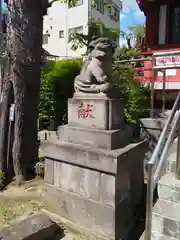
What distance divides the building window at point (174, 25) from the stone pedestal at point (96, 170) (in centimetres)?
708

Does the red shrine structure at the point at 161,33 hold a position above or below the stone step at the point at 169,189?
above

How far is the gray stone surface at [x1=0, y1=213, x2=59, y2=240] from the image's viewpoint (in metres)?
3.15

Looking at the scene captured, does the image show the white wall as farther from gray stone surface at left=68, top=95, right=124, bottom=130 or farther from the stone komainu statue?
gray stone surface at left=68, top=95, right=124, bottom=130

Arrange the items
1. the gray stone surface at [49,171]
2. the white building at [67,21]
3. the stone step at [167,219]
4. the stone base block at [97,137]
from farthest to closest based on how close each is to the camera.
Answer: the white building at [67,21], the gray stone surface at [49,171], the stone base block at [97,137], the stone step at [167,219]

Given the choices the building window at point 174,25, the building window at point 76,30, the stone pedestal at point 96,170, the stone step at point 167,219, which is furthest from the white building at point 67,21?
the stone step at point 167,219

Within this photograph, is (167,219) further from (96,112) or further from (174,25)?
(174,25)

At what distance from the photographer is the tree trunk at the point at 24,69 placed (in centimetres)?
527

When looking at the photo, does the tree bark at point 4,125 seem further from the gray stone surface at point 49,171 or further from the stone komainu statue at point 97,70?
the stone komainu statue at point 97,70

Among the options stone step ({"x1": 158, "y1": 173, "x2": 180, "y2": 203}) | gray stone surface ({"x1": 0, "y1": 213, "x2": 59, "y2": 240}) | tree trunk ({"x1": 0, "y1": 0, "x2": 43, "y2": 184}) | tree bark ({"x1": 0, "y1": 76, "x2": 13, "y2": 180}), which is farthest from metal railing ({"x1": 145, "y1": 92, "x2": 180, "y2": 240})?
tree bark ({"x1": 0, "y1": 76, "x2": 13, "y2": 180})

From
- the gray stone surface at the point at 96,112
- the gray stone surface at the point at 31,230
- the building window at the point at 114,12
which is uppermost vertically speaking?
the building window at the point at 114,12

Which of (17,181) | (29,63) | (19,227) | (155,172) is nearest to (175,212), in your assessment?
(155,172)

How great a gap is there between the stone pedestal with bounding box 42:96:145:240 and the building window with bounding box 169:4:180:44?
708 centimetres

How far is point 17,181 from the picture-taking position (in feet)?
17.4

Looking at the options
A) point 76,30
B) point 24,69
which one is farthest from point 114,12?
point 24,69
